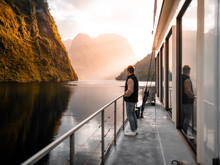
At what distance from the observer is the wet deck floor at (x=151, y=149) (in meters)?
2.55

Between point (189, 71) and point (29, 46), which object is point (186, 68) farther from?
point (29, 46)

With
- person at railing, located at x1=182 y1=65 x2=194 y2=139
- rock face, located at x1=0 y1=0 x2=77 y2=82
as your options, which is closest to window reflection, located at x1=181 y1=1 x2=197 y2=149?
person at railing, located at x1=182 y1=65 x2=194 y2=139

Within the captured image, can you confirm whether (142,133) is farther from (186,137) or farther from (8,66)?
(8,66)

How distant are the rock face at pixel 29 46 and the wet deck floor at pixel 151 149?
56676 mm

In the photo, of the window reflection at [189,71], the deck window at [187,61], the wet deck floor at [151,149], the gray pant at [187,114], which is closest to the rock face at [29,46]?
the wet deck floor at [151,149]

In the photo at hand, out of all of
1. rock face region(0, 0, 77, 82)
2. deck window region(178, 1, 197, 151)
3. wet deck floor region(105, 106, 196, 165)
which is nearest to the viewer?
wet deck floor region(105, 106, 196, 165)

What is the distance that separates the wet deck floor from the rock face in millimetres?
56676

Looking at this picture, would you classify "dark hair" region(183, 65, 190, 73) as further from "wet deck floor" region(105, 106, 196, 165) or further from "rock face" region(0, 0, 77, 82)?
"rock face" region(0, 0, 77, 82)

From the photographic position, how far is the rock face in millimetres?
53125

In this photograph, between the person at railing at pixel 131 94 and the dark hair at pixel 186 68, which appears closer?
the dark hair at pixel 186 68

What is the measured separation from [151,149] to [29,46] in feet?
209

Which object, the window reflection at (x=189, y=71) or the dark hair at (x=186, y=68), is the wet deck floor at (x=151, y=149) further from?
the dark hair at (x=186, y=68)

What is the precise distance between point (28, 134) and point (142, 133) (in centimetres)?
1511

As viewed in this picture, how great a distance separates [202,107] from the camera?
1873 millimetres
